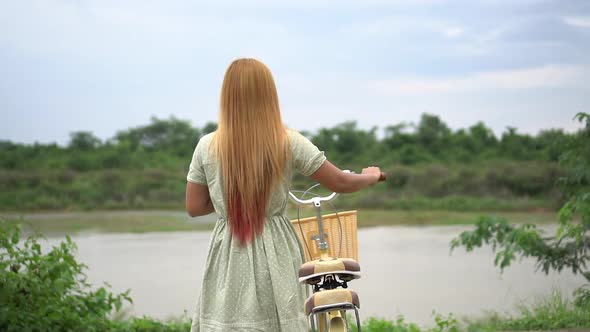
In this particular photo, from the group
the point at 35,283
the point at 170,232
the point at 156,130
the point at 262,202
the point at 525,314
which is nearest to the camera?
the point at 262,202

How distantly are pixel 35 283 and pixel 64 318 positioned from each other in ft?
0.89

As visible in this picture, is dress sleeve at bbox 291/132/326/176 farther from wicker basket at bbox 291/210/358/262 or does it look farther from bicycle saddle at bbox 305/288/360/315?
bicycle saddle at bbox 305/288/360/315

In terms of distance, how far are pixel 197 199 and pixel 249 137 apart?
316 mm

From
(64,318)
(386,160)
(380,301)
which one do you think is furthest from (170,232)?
(64,318)

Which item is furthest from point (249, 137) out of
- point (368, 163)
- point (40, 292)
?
point (368, 163)

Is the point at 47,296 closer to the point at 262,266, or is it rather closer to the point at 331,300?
the point at 262,266

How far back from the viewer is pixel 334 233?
2570 mm

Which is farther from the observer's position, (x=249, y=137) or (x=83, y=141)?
(x=83, y=141)

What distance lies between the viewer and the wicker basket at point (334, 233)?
2.56 meters

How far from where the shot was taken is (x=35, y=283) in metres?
3.83

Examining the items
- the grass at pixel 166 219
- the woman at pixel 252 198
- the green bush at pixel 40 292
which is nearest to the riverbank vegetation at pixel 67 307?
the green bush at pixel 40 292

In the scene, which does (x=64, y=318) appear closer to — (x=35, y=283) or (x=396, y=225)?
(x=35, y=283)

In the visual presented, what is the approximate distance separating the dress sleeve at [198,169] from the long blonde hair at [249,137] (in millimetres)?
88

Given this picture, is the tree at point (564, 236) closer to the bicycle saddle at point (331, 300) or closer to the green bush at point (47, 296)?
the green bush at point (47, 296)
